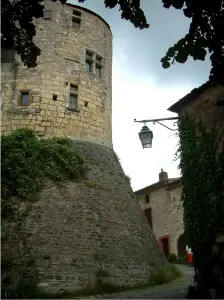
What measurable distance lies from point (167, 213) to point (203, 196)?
18594 mm

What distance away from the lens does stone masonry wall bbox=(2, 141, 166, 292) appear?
1125 centimetres

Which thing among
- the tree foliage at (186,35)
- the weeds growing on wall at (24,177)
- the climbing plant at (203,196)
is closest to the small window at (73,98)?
the weeds growing on wall at (24,177)

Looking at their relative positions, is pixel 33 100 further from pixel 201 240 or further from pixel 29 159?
pixel 201 240

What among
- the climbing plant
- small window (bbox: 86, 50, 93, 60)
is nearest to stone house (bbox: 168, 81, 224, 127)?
the climbing plant

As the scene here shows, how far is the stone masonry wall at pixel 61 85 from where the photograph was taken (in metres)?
15.8

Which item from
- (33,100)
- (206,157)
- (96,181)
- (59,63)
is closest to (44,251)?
(96,181)

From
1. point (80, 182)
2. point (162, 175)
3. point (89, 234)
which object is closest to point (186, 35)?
point (89, 234)

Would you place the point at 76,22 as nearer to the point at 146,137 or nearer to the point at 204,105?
the point at 204,105

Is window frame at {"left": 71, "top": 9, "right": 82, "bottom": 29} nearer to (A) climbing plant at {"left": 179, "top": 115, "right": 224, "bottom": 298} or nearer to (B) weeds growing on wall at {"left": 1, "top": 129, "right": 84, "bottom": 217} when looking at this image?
(B) weeds growing on wall at {"left": 1, "top": 129, "right": 84, "bottom": 217}

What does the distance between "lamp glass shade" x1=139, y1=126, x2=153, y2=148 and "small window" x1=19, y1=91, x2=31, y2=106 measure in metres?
7.76

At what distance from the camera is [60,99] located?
16.4m

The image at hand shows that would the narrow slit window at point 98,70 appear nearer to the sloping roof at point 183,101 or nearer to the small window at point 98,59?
the small window at point 98,59

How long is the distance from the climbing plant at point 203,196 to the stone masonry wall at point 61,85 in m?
5.19

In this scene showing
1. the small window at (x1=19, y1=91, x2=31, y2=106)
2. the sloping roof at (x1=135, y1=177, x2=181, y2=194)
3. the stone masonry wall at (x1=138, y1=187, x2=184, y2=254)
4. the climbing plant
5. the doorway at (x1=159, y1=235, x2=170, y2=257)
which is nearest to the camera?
the climbing plant
